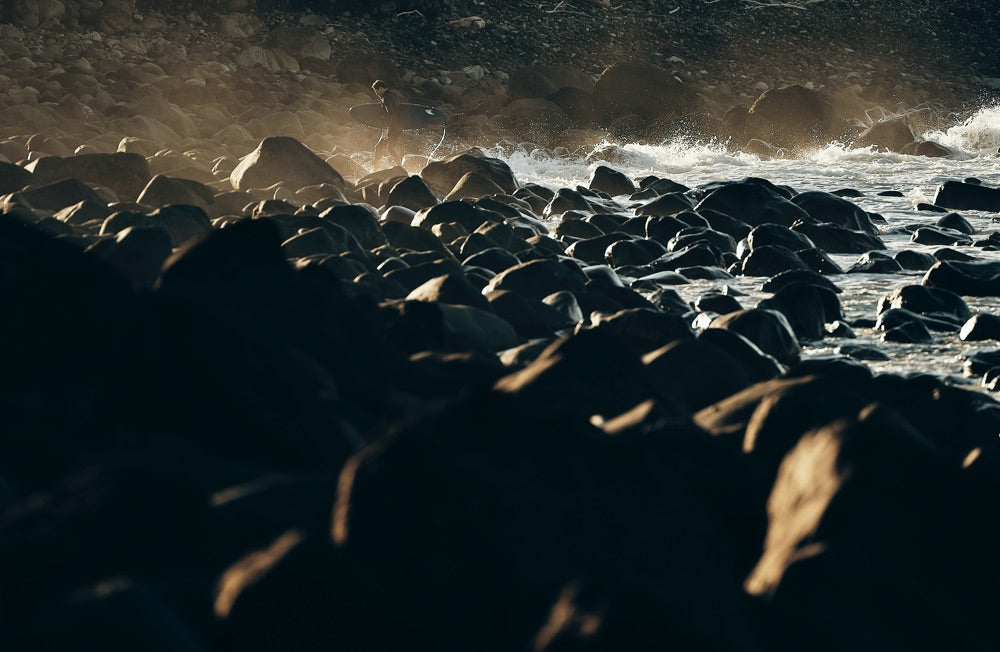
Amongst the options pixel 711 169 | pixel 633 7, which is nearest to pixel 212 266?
pixel 711 169

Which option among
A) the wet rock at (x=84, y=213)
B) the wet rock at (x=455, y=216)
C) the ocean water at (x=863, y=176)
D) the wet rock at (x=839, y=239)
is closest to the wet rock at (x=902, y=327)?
the ocean water at (x=863, y=176)

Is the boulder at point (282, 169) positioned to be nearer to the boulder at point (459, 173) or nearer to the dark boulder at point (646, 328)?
the boulder at point (459, 173)

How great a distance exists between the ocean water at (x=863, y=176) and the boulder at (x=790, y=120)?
0.55 metres

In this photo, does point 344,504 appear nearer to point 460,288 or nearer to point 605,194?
point 460,288

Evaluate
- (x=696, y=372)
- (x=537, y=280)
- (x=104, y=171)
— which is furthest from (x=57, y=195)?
(x=696, y=372)

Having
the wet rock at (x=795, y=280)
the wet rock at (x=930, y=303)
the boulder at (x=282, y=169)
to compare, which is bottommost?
the boulder at (x=282, y=169)

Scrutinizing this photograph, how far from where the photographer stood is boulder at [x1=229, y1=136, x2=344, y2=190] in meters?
11.7

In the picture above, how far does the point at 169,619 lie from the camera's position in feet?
6.88

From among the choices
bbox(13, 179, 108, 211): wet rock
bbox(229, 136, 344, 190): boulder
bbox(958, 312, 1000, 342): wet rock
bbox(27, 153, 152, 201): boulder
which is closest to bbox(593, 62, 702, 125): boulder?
bbox(229, 136, 344, 190): boulder

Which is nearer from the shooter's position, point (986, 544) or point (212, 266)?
point (986, 544)

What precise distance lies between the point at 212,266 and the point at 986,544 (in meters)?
2.31

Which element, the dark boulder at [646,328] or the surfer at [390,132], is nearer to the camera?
the dark boulder at [646,328]

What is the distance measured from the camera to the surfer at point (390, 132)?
15750mm

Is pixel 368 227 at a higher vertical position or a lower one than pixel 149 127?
higher
